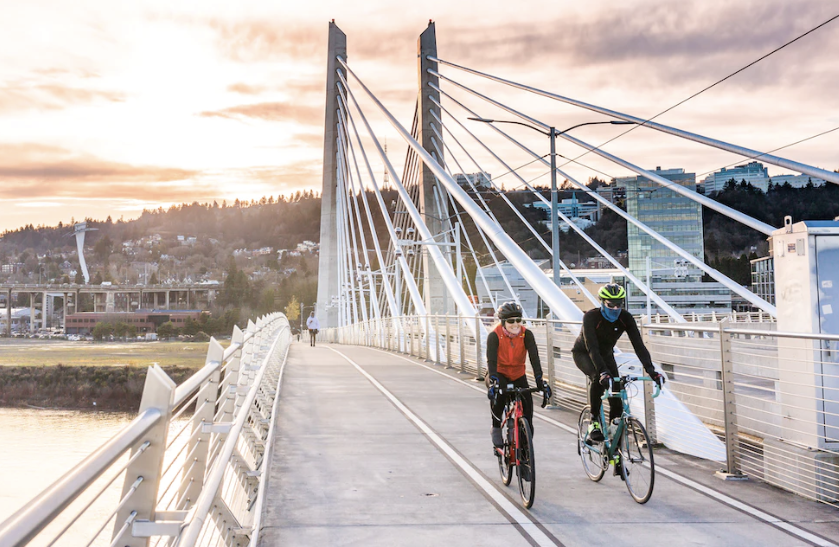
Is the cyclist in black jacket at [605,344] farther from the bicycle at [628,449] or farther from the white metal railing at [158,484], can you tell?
the white metal railing at [158,484]

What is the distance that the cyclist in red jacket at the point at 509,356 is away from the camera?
7008 mm

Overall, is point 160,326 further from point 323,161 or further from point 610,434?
point 610,434

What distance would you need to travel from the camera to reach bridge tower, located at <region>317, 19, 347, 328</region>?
52.6 metres

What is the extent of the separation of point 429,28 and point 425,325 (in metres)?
14.5

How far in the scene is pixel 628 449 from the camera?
689cm

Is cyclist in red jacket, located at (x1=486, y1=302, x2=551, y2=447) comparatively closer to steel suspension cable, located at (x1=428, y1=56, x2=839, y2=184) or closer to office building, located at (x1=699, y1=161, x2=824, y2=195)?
steel suspension cable, located at (x1=428, y1=56, x2=839, y2=184)

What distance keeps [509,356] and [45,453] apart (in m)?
45.8

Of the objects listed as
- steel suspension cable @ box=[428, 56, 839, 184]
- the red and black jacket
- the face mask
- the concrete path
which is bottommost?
the concrete path

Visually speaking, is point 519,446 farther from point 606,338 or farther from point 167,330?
point 167,330

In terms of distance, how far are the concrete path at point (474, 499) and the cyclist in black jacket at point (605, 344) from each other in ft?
2.60

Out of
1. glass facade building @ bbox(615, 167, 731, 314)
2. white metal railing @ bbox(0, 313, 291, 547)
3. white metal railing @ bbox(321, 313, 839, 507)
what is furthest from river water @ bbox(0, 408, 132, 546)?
glass facade building @ bbox(615, 167, 731, 314)

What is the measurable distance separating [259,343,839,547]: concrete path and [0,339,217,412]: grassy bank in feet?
259

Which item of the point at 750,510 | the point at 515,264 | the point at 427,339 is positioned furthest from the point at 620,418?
the point at 427,339

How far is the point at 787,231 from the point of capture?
793 cm
